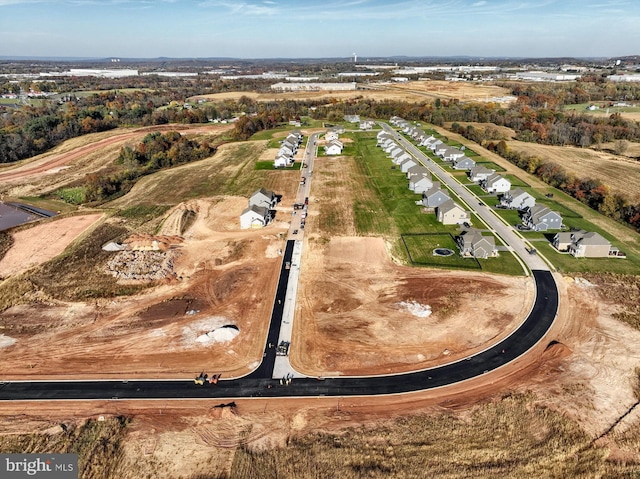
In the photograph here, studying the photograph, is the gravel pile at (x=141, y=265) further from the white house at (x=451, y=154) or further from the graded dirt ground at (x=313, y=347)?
the white house at (x=451, y=154)

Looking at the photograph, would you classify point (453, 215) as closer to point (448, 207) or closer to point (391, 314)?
point (448, 207)

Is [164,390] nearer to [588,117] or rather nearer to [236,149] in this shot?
[236,149]

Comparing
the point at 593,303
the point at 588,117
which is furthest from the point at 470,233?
the point at 588,117

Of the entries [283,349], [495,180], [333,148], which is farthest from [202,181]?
[495,180]

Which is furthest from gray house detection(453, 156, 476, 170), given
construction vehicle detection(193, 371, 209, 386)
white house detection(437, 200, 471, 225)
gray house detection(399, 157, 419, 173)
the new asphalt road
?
construction vehicle detection(193, 371, 209, 386)

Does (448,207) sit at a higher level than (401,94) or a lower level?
lower

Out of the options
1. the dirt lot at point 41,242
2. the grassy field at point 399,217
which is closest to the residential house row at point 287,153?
the grassy field at point 399,217

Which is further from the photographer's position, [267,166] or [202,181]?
[267,166]
